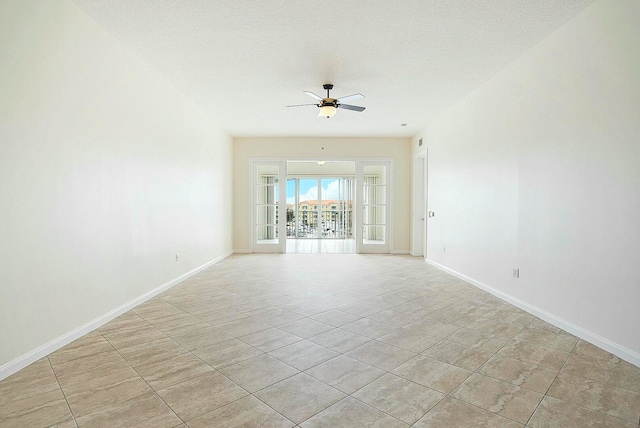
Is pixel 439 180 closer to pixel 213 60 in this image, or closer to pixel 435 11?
pixel 435 11

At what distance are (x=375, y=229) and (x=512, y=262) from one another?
14.6ft

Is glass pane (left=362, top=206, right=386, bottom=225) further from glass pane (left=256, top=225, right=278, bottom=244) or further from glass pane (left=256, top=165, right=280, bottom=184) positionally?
glass pane (left=256, top=165, right=280, bottom=184)

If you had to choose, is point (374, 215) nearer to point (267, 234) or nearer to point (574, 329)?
point (267, 234)

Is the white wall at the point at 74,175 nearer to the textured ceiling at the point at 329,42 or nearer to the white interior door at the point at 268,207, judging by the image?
the textured ceiling at the point at 329,42

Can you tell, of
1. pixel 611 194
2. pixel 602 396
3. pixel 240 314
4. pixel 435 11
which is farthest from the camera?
pixel 240 314

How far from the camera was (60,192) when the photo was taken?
2.69 meters

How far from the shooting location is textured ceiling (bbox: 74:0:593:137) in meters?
2.86

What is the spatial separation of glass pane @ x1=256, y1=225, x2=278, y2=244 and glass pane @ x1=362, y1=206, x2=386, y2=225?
7.04 feet

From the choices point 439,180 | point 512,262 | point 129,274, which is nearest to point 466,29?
point 512,262

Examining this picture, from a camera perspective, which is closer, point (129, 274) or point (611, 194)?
point (611, 194)

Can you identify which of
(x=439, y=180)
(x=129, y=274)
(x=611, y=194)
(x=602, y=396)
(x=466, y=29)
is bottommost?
(x=602, y=396)

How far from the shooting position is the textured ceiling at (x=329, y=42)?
113 inches

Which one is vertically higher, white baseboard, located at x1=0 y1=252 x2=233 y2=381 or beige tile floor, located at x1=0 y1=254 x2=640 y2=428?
white baseboard, located at x1=0 y1=252 x2=233 y2=381

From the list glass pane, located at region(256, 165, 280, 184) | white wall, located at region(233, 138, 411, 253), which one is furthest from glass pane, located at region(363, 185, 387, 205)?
glass pane, located at region(256, 165, 280, 184)
